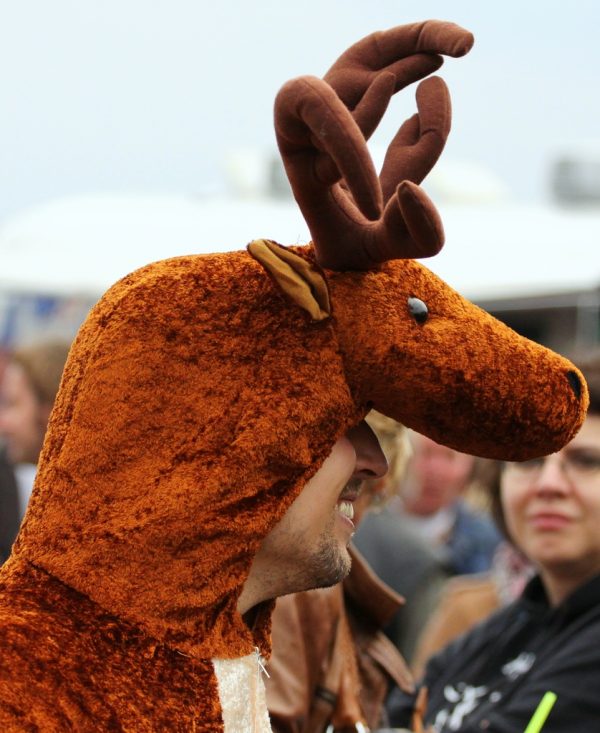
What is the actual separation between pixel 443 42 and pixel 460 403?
18.8 inches

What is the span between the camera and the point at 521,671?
9.20 ft

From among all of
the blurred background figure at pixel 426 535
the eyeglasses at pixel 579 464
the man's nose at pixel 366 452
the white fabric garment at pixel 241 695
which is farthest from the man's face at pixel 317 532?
the blurred background figure at pixel 426 535

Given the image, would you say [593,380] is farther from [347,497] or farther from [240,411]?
[240,411]

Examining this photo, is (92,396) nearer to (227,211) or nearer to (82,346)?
(82,346)

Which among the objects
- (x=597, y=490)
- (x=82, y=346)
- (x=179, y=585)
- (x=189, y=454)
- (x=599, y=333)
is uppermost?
(x=82, y=346)

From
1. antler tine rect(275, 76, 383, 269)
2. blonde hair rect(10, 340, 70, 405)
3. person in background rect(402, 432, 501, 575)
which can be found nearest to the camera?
antler tine rect(275, 76, 383, 269)

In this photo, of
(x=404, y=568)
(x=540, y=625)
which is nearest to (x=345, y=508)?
(x=540, y=625)

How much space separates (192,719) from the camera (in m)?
1.60

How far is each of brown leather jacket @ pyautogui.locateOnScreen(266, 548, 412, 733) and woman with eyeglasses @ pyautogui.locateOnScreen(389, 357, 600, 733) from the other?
0.58ft

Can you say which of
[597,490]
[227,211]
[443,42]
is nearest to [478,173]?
[227,211]

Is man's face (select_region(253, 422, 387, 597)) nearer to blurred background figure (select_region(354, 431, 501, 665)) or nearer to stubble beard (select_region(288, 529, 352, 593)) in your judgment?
stubble beard (select_region(288, 529, 352, 593))

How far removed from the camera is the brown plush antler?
5.10 feet

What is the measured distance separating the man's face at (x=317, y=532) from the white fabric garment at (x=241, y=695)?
129mm

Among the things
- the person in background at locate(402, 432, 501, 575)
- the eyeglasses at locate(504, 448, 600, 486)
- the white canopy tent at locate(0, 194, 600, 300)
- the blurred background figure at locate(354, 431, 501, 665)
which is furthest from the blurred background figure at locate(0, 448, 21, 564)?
the white canopy tent at locate(0, 194, 600, 300)
